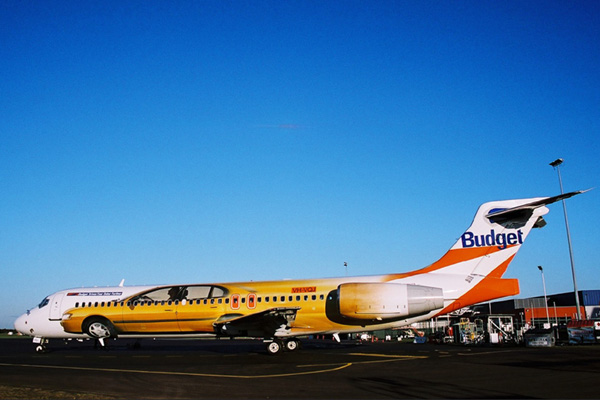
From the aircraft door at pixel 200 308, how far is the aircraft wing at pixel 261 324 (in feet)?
3.18

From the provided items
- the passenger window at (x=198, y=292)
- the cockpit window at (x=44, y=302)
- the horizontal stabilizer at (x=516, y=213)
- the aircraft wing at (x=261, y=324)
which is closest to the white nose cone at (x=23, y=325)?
the cockpit window at (x=44, y=302)

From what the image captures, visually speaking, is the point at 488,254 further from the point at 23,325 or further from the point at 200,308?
the point at 23,325

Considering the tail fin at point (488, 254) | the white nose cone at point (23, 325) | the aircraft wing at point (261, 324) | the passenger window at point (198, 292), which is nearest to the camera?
the tail fin at point (488, 254)

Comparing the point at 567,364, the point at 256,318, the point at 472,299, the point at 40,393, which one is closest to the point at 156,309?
the point at 256,318

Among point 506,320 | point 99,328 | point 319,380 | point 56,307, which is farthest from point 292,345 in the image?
point 506,320

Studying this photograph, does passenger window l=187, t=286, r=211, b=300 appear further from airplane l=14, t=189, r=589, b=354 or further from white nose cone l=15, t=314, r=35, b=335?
white nose cone l=15, t=314, r=35, b=335

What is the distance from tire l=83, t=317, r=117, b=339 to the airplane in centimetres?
5

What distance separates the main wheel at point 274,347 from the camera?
80.4ft

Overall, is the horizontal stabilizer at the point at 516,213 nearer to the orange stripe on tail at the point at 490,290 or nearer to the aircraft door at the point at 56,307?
the orange stripe on tail at the point at 490,290

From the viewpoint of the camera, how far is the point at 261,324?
2412 centimetres

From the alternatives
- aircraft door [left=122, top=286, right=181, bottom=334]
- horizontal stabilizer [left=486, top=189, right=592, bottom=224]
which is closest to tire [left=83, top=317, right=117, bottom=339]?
aircraft door [left=122, top=286, right=181, bottom=334]

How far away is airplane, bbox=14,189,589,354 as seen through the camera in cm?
2248

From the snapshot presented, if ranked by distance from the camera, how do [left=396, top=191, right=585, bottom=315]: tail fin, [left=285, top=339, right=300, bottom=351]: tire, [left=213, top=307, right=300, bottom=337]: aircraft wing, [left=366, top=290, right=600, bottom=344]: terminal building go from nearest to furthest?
1. [left=396, top=191, right=585, bottom=315]: tail fin
2. [left=213, top=307, right=300, bottom=337]: aircraft wing
3. [left=285, top=339, right=300, bottom=351]: tire
4. [left=366, top=290, right=600, bottom=344]: terminal building

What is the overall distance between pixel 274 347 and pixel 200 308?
435cm
